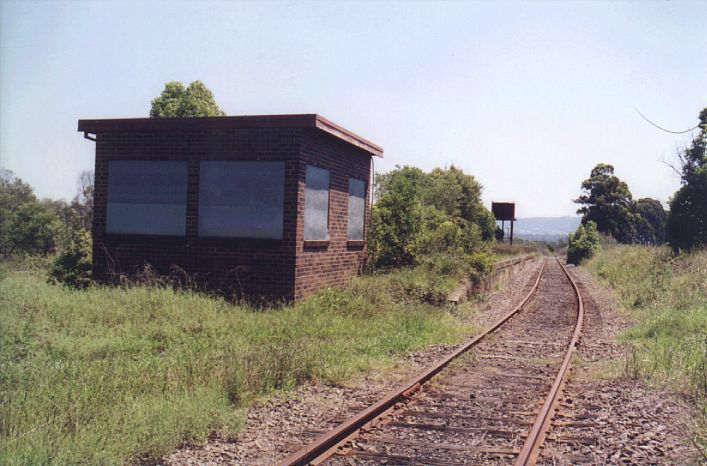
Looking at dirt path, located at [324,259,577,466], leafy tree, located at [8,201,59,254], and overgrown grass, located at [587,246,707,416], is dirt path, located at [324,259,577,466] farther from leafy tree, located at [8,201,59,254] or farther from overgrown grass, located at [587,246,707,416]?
leafy tree, located at [8,201,59,254]

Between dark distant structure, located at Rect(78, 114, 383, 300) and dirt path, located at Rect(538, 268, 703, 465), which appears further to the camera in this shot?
dark distant structure, located at Rect(78, 114, 383, 300)

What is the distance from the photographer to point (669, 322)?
1180cm

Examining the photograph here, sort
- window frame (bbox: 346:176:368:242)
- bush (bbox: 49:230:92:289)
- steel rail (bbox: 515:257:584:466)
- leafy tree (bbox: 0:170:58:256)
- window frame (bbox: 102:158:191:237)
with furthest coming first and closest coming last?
1. leafy tree (bbox: 0:170:58:256)
2. window frame (bbox: 346:176:368:242)
3. bush (bbox: 49:230:92:289)
4. window frame (bbox: 102:158:191:237)
5. steel rail (bbox: 515:257:584:466)

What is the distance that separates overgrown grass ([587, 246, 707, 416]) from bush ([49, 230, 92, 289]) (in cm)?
1175

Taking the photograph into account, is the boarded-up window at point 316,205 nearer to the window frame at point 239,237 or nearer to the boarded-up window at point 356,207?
the window frame at point 239,237

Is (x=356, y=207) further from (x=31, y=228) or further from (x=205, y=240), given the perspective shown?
(x=31, y=228)

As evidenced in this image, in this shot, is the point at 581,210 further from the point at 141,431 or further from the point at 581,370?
the point at 141,431

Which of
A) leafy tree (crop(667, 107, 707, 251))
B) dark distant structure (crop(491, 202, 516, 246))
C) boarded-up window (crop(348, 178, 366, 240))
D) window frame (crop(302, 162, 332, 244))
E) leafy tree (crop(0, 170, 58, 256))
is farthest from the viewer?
dark distant structure (crop(491, 202, 516, 246))

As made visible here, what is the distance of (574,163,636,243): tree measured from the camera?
75.1 meters

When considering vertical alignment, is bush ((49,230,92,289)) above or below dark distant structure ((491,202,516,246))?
below

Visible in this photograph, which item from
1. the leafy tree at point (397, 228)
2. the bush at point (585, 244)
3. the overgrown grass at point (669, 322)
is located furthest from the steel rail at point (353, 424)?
the bush at point (585, 244)

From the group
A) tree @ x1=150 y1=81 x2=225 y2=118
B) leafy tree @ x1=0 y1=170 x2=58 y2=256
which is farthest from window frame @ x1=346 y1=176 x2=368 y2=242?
tree @ x1=150 y1=81 x2=225 y2=118

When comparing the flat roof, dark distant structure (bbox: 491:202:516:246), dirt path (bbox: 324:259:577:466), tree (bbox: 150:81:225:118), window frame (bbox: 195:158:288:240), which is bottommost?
dirt path (bbox: 324:259:577:466)

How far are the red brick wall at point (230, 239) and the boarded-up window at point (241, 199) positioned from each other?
15 cm
